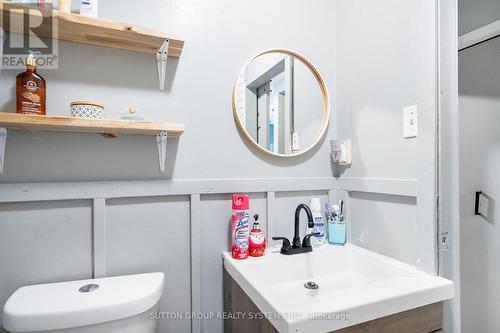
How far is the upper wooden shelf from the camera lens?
772mm

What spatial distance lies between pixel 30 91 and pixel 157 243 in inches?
26.1

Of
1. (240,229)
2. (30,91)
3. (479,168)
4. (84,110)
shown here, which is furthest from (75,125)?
(479,168)

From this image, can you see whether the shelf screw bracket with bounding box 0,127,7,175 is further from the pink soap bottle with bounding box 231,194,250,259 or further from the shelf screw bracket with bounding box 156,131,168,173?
the pink soap bottle with bounding box 231,194,250,259

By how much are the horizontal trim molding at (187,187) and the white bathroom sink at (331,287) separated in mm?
→ 282

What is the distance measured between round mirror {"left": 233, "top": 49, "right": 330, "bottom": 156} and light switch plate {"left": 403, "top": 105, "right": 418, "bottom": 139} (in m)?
0.38

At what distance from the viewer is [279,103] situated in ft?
3.92

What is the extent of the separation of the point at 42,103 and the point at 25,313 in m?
0.62

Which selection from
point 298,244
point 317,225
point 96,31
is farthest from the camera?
point 317,225

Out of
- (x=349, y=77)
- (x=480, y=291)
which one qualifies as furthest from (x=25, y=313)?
(x=480, y=291)

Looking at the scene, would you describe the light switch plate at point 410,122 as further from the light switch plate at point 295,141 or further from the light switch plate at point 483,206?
the light switch plate at point 483,206

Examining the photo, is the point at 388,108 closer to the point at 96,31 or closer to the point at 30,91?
the point at 96,31

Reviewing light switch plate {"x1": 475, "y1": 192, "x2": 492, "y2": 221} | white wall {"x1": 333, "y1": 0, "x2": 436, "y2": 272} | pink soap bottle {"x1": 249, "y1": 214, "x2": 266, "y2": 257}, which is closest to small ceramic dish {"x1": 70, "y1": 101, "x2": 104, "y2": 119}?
pink soap bottle {"x1": 249, "y1": 214, "x2": 266, "y2": 257}

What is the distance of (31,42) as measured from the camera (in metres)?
0.88

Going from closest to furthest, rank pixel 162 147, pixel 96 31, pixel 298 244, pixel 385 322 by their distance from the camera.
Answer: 1. pixel 385 322
2. pixel 96 31
3. pixel 162 147
4. pixel 298 244
